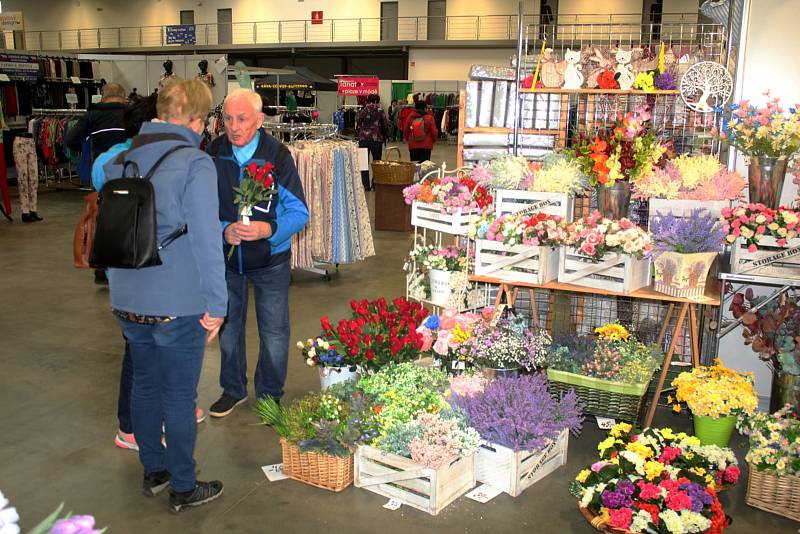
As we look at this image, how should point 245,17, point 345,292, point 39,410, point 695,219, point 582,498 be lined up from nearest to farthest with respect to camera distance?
1. point 582,498
2. point 695,219
3. point 39,410
4. point 345,292
5. point 245,17

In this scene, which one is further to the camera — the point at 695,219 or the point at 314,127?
the point at 314,127

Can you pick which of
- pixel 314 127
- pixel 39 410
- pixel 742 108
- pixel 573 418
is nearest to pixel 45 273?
pixel 314 127

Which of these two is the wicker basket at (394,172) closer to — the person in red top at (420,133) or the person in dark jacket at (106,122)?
the person in red top at (420,133)

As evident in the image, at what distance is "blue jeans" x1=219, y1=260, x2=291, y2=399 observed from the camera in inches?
147

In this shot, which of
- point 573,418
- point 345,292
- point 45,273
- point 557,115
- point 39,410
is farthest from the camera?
point 45,273

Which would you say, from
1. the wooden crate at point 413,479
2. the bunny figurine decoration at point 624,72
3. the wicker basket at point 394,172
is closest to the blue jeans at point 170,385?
the wooden crate at point 413,479

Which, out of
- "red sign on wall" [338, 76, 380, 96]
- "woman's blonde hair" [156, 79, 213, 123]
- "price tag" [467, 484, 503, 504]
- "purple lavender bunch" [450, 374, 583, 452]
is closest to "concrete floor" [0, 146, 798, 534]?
"price tag" [467, 484, 503, 504]

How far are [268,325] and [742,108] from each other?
2560 mm

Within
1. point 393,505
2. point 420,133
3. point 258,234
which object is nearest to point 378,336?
point 258,234

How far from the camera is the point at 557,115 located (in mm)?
4746

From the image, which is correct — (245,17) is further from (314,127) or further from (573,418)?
(573,418)

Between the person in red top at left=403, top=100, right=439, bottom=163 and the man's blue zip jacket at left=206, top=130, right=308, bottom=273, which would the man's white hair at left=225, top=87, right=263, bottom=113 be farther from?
the person in red top at left=403, top=100, right=439, bottom=163

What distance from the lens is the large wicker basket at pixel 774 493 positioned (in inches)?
118

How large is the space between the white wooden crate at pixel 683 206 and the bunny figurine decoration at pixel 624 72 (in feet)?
2.92
